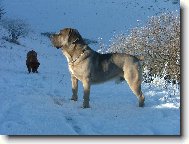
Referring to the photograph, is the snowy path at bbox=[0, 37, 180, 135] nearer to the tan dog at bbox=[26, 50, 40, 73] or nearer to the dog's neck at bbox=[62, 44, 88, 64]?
the dog's neck at bbox=[62, 44, 88, 64]

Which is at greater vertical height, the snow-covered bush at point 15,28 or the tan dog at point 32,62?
the snow-covered bush at point 15,28

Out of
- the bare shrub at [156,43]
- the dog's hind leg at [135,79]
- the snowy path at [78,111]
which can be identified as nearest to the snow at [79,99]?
the snowy path at [78,111]

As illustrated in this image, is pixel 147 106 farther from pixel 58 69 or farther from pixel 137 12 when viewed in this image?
pixel 58 69

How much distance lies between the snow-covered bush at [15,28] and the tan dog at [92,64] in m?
1.56

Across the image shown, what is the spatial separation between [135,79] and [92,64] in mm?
563

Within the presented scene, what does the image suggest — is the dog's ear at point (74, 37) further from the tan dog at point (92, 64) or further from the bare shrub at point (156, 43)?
the bare shrub at point (156, 43)

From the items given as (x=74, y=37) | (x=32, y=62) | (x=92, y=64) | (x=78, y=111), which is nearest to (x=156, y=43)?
(x=92, y=64)

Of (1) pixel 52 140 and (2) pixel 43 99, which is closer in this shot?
(1) pixel 52 140

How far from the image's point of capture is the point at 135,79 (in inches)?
225

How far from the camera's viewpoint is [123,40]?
7.17 m

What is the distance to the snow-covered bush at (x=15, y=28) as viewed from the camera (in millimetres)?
7499

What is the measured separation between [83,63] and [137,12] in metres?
1.06

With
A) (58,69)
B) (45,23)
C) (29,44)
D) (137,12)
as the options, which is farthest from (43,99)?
(29,44)

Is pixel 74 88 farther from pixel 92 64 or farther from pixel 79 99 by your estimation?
pixel 92 64
